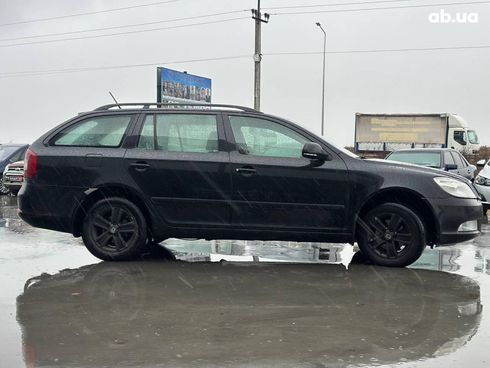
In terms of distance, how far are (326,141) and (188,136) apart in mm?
1581

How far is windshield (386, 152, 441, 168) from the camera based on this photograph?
13.0 meters

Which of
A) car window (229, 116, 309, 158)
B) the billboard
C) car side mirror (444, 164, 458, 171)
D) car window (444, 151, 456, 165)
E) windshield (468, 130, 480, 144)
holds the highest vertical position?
the billboard

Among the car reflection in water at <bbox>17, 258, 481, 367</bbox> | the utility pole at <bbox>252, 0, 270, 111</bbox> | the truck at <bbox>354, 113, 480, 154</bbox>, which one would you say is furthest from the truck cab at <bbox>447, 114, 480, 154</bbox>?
the car reflection in water at <bbox>17, 258, 481, 367</bbox>

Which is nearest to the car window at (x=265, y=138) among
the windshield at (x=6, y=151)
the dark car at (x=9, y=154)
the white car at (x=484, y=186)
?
the white car at (x=484, y=186)

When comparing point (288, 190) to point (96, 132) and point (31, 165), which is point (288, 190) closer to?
point (96, 132)

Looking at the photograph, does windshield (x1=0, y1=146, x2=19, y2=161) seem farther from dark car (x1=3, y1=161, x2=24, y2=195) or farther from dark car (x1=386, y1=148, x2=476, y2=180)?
dark car (x1=386, y1=148, x2=476, y2=180)

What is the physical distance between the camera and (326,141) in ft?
21.0

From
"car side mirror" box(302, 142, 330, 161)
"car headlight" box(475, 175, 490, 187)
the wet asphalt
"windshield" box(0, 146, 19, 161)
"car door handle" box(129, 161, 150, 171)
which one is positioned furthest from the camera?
"windshield" box(0, 146, 19, 161)

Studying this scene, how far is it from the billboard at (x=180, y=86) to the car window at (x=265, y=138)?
20586 mm

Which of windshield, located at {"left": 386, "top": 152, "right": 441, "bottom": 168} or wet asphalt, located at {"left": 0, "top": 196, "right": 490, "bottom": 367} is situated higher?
windshield, located at {"left": 386, "top": 152, "right": 441, "bottom": 168}

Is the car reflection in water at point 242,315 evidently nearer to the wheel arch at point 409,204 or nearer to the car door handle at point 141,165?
the wheel arch at point 409,204

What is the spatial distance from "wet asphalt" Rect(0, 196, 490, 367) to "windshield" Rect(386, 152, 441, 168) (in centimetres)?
598

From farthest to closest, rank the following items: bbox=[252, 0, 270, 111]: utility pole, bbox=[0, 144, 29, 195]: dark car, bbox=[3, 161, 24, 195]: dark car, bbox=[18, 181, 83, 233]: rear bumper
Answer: bbox=[252, 0, 270, 111]: utility pole
bbox=[0, 144, 29, 195]: dark car
bbox=[3, 161, 24, 195]: dark car
bbox=[18, 181, 83, 233]: rear bumper

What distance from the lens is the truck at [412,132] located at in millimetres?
28906
